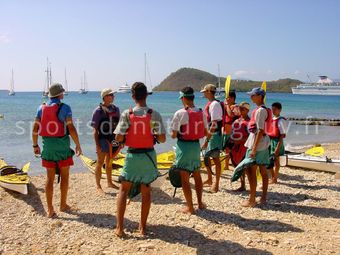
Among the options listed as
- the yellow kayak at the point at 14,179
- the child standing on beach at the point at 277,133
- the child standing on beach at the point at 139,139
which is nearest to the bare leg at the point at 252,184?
the child standing on beach at the point at 277,133

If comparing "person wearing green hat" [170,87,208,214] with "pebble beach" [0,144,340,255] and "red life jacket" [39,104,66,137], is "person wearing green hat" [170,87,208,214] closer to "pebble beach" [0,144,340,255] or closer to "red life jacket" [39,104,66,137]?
"pebble beach" [0,144,340,255]

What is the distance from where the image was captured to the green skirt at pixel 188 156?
19.1 ft

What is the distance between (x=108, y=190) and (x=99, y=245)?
10.1ft

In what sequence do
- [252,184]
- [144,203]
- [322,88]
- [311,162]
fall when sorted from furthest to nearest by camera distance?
[322,88], [311,162], [252,184], [144,203]

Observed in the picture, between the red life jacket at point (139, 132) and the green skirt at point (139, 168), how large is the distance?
0.39ft

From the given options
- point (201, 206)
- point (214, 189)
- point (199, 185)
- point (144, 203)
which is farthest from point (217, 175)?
point (144, 203)

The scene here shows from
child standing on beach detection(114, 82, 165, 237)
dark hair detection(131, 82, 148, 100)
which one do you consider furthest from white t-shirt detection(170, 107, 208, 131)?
Result: dark hair detection(131, 82, 148, 100)

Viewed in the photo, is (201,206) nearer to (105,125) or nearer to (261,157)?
(261,157)

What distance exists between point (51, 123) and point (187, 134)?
212 cm

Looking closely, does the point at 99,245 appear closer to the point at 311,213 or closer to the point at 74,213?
the point at 74,213

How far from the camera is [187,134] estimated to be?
577cm

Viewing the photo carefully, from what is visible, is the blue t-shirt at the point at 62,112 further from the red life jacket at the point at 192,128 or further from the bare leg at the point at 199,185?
the bare leg at the point at 199,185

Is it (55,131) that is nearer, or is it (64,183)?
(55,131)

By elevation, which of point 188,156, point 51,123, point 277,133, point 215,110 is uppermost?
point 215,110
